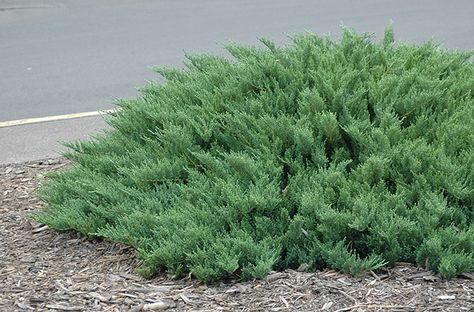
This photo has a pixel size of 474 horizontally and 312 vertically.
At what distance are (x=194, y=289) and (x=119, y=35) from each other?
811 centimetres

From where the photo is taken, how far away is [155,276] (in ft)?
13.5

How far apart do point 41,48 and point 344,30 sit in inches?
251

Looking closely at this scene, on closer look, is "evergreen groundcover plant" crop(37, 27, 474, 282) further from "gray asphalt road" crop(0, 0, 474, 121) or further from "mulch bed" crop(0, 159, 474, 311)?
"gray asphalt road" crop(0, 0, 474, 121)

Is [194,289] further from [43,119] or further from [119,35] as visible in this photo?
[119,35]

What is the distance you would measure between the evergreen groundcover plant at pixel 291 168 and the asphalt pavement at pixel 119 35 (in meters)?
2.10

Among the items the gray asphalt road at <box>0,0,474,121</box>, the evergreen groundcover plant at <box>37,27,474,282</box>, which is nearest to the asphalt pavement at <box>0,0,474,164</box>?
the gray asphalt road at <box>0,0,474,121</box>

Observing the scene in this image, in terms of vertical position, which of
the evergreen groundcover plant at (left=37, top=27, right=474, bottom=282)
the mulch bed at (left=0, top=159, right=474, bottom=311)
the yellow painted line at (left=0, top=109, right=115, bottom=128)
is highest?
the evergreen groundcover plant at (left=37, top=27, right=474, bottom=282)

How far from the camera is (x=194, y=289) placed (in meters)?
3.91

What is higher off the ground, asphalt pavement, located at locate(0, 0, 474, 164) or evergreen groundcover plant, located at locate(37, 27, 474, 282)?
evergreen groundcover plant, located at locate(37, 27, 474, 282)

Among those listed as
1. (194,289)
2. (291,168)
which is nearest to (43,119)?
(291,168)

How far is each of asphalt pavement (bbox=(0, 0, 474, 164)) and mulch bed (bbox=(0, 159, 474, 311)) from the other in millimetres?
2436

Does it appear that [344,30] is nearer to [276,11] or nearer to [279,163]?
[279,163]

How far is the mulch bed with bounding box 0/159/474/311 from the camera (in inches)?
144

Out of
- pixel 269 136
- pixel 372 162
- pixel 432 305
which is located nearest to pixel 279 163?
pixel 269 136
